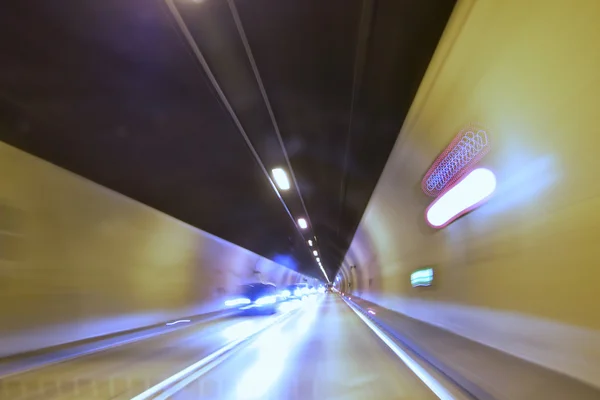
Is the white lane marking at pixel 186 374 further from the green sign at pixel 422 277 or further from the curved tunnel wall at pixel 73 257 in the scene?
the green sign at pixel 422 277

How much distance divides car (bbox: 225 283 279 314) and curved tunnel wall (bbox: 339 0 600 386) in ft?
63.4

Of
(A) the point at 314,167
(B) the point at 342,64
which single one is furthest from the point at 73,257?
(B) the point at 342,64

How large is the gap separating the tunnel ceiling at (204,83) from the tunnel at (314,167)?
4 cm

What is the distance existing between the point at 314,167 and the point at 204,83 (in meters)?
6.60

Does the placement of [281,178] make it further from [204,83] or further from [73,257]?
[204,83]

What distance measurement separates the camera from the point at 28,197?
34.6ft

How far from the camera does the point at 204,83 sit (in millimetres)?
8203

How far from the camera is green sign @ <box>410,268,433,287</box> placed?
14.1 meters

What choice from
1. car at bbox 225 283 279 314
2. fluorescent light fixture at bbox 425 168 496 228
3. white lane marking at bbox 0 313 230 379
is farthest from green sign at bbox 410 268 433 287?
car at bbox 225 283 279 314

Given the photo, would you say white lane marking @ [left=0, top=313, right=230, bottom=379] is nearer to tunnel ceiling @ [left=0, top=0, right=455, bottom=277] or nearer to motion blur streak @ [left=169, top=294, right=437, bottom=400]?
motion blur streak @ [left=169, top=294, right=437, bottom=400]

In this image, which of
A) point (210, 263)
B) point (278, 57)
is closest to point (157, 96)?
point (278, 57)

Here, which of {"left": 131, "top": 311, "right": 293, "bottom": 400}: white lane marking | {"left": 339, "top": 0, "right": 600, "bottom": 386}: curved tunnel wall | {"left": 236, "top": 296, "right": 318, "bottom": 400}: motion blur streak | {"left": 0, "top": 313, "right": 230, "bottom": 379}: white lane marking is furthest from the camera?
{"left": 0, "top": 313, "right": 230, "bottom": 379}: white lane marking

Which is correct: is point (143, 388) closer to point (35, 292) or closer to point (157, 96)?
point (157, 96)

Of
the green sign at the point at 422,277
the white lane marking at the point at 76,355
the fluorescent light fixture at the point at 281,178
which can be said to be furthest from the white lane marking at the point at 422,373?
the white lane marking at the point at 76,355
